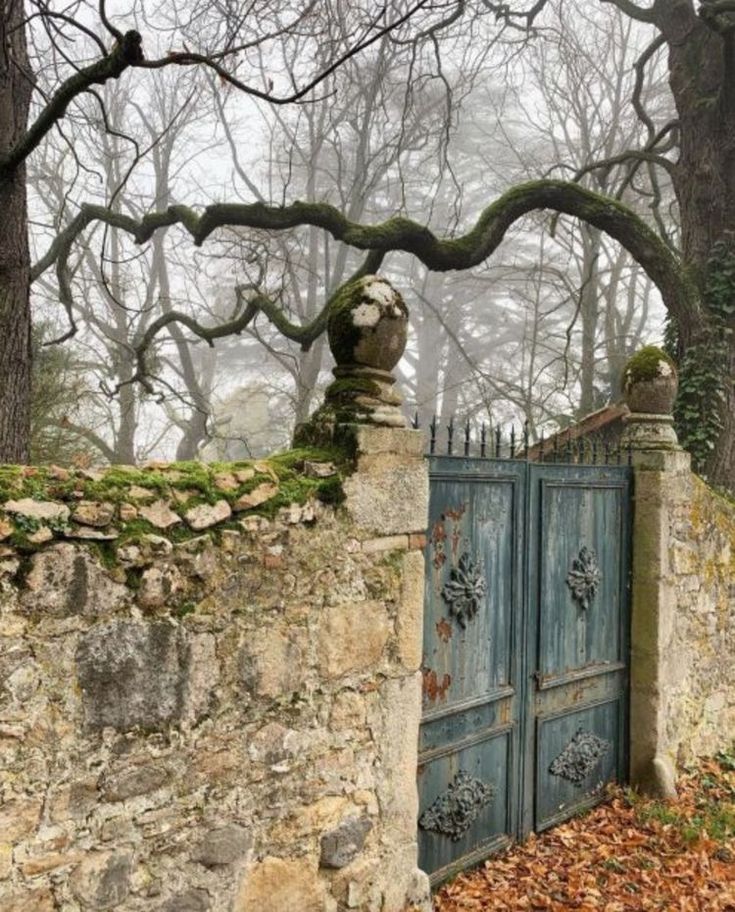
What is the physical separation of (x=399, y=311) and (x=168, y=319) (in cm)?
513

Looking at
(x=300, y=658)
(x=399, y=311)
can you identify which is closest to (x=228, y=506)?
(x=300, y=658)

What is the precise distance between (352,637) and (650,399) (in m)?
3.37

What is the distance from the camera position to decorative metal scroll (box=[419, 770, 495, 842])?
4.06 meters

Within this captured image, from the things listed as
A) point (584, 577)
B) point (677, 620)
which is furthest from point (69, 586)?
point (677, 620)

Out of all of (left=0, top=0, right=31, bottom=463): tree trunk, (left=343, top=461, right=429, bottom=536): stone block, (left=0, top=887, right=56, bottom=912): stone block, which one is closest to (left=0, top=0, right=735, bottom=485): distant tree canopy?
(left=0, top=0, right=31, bottom=463): tree trunk

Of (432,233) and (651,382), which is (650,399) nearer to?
(651,382)

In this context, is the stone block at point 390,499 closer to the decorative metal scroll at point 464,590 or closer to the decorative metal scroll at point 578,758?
the decorative metal scroll at point 464,590

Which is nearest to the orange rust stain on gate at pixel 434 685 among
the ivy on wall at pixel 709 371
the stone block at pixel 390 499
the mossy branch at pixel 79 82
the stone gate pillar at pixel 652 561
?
the stone block at pixel 390 499

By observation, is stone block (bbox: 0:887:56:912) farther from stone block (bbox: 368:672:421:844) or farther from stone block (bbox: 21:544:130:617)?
stone block (bbox: 368:672:421:844)

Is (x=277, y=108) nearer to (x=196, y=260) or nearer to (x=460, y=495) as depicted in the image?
(x=196, y=260)

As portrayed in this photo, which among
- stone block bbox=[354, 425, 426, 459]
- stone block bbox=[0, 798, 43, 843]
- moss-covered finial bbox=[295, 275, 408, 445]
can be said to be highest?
moss-covered finial bbox=[295, 275, 408, 445]

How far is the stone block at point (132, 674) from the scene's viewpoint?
8.27 ft

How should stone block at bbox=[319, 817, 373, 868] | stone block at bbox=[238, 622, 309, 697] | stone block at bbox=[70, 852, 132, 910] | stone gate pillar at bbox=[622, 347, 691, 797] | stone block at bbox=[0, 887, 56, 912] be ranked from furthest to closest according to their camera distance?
stone gate pillar at bbox=[622, 347, 691, 797], stone block at bbox=[319, 817, 373, 868], stone block at bbox=[238, 622, 309, 697], stone block at bbox=[70, 852, 132, 910], stone block at bbox=[0, 887, 56, 912]

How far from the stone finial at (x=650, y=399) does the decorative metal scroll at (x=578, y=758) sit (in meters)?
2.10
